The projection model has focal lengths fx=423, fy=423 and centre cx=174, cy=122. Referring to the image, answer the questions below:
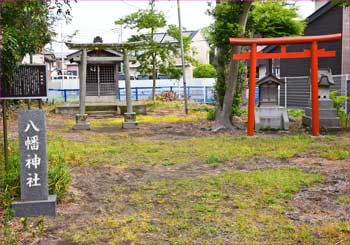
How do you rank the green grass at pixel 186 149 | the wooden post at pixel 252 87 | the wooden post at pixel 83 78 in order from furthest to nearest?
the wooden post at pixel 83 78 < the wooden post at pixel 252 87 < the green grass at pixel 186 149

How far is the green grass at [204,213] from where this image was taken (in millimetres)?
4371

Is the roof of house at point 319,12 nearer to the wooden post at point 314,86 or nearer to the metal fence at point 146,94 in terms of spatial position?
the wooden post at point 314,86

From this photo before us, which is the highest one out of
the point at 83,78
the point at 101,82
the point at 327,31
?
the point at 327,31

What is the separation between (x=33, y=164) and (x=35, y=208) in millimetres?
527

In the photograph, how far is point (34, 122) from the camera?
508cm

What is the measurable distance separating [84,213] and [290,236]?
2494 millimetres

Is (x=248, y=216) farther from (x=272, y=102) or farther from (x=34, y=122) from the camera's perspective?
(x=272, y=102)

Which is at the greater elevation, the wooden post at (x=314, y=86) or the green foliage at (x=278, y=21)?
the green foliage at (x=278, y=21)

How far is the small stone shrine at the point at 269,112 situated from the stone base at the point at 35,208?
920 cm

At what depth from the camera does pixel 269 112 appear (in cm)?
1346

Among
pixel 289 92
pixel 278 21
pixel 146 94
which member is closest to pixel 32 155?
pixel 278 21

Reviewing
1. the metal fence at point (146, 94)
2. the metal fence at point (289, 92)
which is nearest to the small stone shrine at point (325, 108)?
the metal fence at point (289, 92)

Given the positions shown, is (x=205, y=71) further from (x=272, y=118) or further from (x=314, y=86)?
(x=314, y=86)

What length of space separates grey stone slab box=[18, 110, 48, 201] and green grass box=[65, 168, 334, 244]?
2.50 ft
